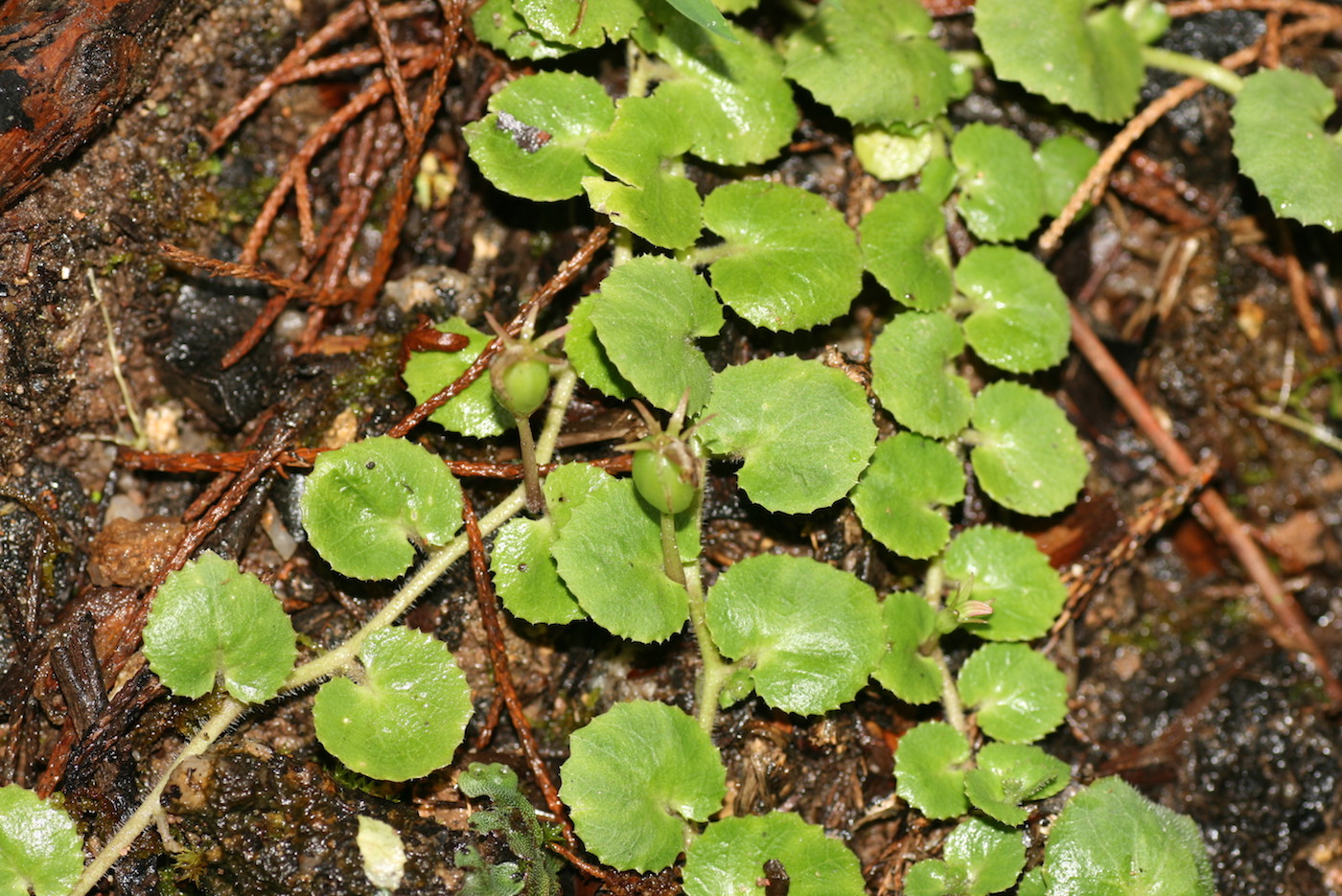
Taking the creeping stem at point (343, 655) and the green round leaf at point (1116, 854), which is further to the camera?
the green round leaf at point (1116, 854)

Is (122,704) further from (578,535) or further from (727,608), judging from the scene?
(727,608)

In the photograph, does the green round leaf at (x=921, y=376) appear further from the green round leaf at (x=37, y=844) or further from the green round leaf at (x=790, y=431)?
the green round leaf at (x=37, y=844)

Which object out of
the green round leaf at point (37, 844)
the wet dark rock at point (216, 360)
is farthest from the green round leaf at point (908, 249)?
the green round leaf at point (37, 844)

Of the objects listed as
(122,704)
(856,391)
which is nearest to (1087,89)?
(856,391)

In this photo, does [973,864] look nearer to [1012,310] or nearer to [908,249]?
[1012,310]

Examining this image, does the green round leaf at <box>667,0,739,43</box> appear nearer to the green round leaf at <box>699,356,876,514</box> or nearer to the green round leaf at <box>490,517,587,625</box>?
the green round leaf at <box>699,356,876,514</box>

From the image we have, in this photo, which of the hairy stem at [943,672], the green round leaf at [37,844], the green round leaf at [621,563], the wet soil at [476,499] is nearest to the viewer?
the green round leaf at [37,844]
